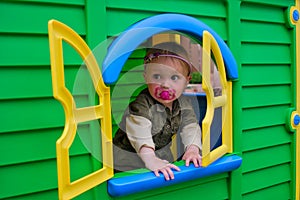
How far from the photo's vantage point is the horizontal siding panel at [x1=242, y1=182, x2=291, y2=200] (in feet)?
4.78

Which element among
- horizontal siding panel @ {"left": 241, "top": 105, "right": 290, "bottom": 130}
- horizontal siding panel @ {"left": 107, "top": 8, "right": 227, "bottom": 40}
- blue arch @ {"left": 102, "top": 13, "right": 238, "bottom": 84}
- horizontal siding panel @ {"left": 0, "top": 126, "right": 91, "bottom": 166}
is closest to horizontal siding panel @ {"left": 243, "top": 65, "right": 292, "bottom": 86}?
horizontal siding panel @ {"left": 241, "top": 105, "right": 290, "bottom": 130}

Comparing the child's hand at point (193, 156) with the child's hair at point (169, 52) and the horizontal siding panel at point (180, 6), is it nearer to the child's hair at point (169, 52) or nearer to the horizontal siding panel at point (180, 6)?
the child's hair at point (169, 52)

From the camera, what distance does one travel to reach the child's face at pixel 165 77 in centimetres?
123

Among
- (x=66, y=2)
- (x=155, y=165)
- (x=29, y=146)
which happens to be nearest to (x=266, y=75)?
(x=155, y=165)

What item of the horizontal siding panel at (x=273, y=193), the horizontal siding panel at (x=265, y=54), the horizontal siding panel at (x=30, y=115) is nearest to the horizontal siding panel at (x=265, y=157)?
the horizontal siding panel at (x=273, y=193)

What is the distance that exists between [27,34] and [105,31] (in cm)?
23

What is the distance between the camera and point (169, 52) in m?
1.26

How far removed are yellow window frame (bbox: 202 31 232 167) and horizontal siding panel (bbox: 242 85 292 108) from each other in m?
0.12

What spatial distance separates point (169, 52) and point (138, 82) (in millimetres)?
210

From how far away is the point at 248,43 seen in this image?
4.60 feet

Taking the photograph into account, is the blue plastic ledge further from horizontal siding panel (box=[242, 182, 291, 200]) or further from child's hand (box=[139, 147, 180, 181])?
horizontal siding panel (box=[242, 182, 291, 200])

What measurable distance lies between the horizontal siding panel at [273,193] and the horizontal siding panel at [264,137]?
0.21m

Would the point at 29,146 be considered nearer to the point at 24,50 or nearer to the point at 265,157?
the point at 24,50

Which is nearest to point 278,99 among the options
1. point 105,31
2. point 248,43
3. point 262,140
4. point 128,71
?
point 262,140
